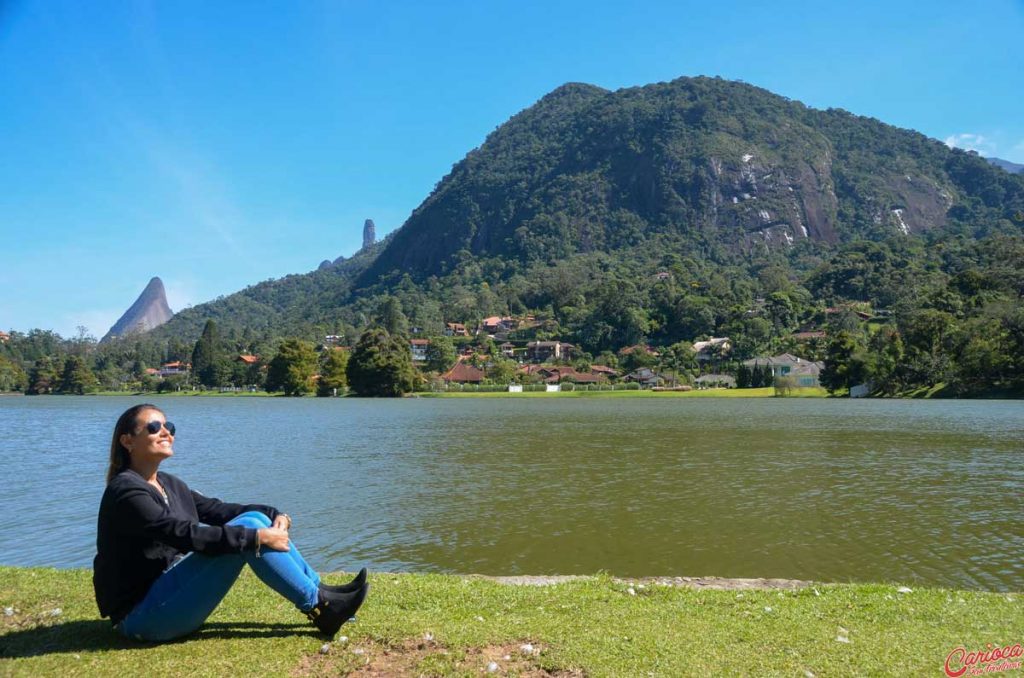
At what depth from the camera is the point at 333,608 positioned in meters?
5.75

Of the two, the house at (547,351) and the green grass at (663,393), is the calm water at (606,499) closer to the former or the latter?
the green grass at (663,393)

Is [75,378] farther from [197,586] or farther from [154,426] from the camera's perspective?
[197,586]

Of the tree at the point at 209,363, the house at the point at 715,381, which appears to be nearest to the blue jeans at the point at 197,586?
the house at the point at 715,381

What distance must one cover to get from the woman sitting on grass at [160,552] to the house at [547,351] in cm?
14089

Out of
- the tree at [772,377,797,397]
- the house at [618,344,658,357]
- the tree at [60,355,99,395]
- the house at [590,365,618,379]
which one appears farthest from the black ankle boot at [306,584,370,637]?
the tree at [60,355,99,395]

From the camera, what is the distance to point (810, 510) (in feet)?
54.1

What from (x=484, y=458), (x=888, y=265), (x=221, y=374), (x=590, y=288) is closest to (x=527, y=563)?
(x=484, y=458)

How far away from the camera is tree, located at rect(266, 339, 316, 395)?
111 metres

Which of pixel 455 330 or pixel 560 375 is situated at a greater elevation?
pixel 455 330

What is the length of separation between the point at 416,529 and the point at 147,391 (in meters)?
141

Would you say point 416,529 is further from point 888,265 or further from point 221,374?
point 888,265

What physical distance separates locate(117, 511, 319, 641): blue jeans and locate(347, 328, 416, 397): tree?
319 ft

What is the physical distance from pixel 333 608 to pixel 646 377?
120m

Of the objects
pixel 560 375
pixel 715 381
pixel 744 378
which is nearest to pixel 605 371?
pixel 560 375
